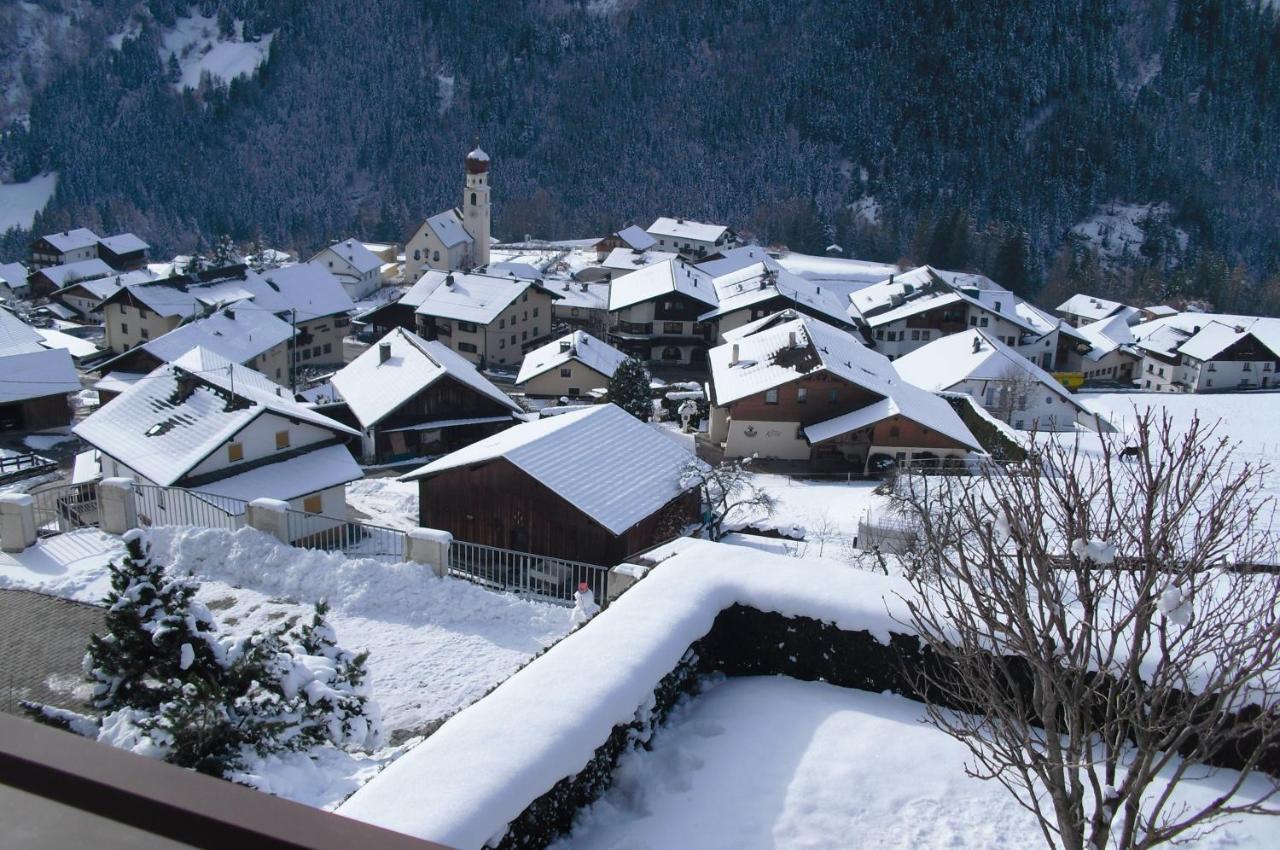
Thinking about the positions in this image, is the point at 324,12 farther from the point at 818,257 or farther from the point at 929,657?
the point at 929,657

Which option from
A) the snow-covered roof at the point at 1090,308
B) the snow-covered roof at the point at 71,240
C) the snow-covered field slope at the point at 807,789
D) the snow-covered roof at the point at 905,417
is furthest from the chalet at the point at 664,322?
the snow-covered roof at the point at 71,240

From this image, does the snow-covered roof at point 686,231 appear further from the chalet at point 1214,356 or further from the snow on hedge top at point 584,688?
the snow on hedge top at point 584,688

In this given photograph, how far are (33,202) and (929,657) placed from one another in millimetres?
169494

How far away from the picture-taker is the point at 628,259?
9012 cm

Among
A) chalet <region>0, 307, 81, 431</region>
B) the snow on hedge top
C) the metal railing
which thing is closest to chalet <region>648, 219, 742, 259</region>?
chalet <region>0, 307, 81, 431</region>

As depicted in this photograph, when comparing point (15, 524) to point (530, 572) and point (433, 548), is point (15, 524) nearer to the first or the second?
point (433, 548)

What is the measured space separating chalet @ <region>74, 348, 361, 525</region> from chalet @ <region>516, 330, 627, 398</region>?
21.8 meters

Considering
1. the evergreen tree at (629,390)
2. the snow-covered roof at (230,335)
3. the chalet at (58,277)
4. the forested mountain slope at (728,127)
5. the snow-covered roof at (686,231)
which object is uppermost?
the forested mountain slope at (728,127)

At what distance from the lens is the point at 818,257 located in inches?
4107

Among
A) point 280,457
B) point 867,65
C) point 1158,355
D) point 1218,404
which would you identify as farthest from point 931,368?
point 867,65

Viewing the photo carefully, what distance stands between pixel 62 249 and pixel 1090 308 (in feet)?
309

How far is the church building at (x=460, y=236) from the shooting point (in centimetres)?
8581

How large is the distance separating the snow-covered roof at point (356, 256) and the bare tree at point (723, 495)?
6263 cm

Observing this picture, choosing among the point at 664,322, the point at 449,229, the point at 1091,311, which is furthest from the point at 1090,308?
the point at 449,229
